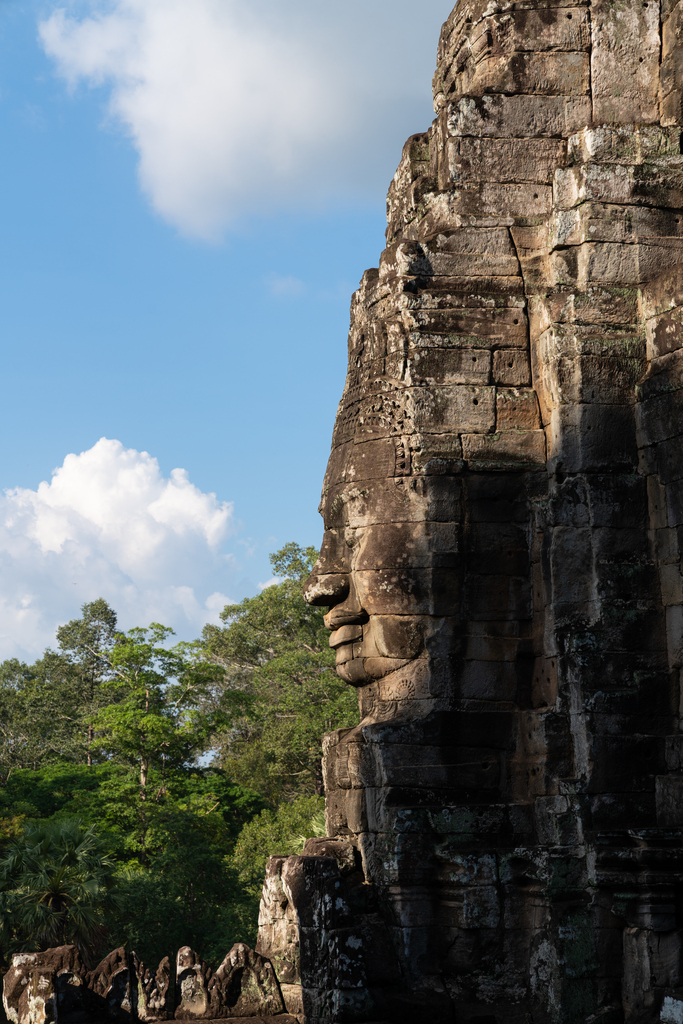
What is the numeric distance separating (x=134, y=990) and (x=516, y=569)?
4.01m

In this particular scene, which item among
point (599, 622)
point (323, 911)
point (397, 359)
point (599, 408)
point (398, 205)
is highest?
point (398, 205)

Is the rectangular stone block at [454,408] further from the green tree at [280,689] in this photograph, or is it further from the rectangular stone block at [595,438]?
the green tree at [280,689]

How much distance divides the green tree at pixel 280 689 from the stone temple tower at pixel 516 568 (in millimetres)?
23155

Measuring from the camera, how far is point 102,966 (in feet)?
24.8

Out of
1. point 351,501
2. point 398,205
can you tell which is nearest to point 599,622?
point 351,501

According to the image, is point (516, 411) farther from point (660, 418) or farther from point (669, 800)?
point (669, 800)

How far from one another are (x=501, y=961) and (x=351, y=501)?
3.46 metres

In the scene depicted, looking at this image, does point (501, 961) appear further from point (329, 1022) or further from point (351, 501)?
point (351, 501)

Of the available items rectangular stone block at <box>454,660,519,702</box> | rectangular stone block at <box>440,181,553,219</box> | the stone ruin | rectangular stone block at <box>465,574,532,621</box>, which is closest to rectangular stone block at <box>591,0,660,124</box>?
the stone ruin

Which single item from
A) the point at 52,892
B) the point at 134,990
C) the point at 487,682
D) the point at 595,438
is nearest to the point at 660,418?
the point at 595,438

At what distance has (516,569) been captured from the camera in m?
8.23

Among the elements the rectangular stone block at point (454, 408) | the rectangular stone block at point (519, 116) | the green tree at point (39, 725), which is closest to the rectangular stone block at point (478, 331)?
the rectangular stone block at point (454, 408)

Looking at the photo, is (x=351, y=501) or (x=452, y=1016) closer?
(x=452, y=1016)

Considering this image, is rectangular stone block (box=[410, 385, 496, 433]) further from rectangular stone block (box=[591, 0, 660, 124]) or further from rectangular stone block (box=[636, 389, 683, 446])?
rectangular stone block (box=[591, 0, 660, 124])
